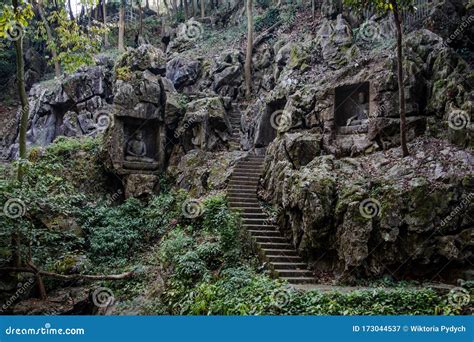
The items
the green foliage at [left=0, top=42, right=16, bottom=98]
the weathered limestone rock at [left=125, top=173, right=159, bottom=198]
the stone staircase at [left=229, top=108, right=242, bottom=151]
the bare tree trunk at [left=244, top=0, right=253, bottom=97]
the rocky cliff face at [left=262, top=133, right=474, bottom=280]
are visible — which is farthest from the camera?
the green foliage at [left=0, top=42, right=16, bottom=98]

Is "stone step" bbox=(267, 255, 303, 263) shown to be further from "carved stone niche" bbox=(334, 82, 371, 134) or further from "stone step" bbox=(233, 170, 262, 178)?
"carved stone niche" bbox=(334, 82, 371, 134)

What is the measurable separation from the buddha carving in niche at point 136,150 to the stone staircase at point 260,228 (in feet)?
16.8

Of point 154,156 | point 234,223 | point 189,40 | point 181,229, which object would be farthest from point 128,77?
point 189,40

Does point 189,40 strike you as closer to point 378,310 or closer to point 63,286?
point 63,286

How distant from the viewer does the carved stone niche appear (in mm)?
14930

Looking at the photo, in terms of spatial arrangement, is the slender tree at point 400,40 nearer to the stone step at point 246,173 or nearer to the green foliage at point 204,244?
the green foliage at point 204,244

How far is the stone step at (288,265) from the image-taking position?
37.4ft

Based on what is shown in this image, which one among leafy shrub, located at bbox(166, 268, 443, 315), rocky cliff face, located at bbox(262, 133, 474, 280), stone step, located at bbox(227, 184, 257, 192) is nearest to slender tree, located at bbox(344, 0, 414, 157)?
rocky cliff face, located at bbox(262, 133, 474, 280)

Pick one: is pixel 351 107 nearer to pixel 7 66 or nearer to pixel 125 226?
pixel 125 226

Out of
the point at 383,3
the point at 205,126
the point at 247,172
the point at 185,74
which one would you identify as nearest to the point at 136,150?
the point at 205,126

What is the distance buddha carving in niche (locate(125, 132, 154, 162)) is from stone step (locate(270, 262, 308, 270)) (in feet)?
33.8

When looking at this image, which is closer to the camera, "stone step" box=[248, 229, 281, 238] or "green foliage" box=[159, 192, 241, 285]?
"green foliage" box=[159, 192, 241, 285]

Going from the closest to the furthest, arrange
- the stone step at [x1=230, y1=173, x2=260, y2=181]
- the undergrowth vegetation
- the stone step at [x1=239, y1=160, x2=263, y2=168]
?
1. the undergrowth vegetation
2. the stone step at [x1=230, y1=173, x2=260, y2=181]
3. the stone step at [x1=239, y1=160, x2=263, y2=168]

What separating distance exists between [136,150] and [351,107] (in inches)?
403
